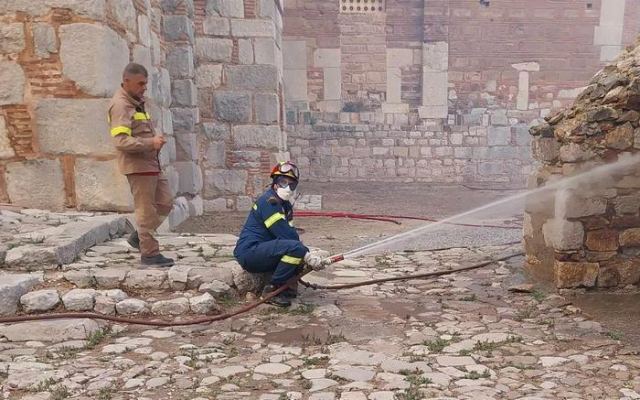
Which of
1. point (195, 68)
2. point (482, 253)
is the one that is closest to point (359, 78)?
point (195, 68)

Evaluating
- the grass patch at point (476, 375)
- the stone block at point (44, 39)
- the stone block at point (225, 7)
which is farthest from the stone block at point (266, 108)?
the grass patch at point (476, 375)

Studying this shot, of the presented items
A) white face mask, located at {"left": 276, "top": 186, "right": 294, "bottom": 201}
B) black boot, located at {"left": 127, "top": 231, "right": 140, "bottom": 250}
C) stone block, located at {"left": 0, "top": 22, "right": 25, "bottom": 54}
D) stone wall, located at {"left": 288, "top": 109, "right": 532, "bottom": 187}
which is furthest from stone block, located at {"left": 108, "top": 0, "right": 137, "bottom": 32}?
stone wall, located at {"left": 288, "top": 109, "right": 532, "bottom": 187}

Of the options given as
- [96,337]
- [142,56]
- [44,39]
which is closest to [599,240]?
[96,337]

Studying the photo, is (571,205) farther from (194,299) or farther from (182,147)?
(182,147)

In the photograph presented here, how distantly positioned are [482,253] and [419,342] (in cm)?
268

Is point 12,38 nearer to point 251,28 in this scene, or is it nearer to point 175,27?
point 175,27

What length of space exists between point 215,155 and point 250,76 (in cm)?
133

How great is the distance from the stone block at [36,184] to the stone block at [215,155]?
10.5ft

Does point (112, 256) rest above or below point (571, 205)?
below

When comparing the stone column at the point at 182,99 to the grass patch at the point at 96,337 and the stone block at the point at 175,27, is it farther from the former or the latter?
the grass patch at the point at 96,337

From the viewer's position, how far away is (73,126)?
527 centimetres

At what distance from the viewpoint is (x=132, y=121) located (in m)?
4.18

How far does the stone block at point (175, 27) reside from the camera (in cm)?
777

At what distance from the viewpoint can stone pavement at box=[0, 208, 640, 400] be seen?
2.68 metres
